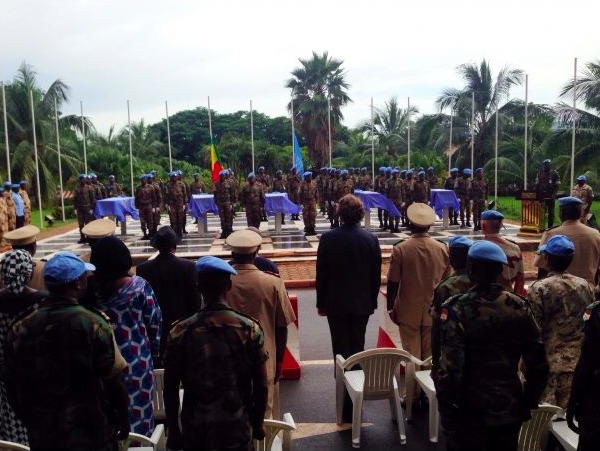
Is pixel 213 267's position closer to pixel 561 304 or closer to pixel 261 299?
pixel 261 299

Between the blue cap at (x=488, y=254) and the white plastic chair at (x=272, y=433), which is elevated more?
the blue cap at (x=488, y=254)

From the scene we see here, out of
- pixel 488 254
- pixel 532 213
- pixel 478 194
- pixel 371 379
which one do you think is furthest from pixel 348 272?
pixel 478 194

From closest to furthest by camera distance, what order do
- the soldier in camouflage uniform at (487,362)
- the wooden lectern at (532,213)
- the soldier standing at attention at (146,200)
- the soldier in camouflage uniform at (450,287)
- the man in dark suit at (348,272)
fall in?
1. the soldier in camouflage uniform at (487,362)
2. the soldier in camouflage uniform at (450,287)
3. the man in dark suit at (348,272)
4. the wooden lectern at (532,213)
5. the soldier standing at attention at (146,200)

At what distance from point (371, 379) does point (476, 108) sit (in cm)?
3062

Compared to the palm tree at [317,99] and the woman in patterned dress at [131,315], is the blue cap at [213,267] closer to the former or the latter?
the woman in patterned dress at [131,315]

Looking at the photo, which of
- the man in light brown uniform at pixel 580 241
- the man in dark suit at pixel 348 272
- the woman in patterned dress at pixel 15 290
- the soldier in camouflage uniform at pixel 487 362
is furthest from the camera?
the man in light brown uniform at pixel 580 241

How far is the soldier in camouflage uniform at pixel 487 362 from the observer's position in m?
2.59

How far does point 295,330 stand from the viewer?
5.81m

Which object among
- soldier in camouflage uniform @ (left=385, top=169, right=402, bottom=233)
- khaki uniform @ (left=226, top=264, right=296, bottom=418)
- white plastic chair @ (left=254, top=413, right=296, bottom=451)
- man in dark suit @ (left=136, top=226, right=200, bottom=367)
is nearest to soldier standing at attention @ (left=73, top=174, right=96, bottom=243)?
soldier in camouflage uniform @ (left=385, top=169, right=402, bottom=233)

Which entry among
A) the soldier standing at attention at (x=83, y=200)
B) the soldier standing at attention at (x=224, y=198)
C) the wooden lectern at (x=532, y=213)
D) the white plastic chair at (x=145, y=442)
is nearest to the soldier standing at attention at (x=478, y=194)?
the wooden lectern at (x=532, y=213)

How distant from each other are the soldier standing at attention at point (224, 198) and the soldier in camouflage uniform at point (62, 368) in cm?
1224

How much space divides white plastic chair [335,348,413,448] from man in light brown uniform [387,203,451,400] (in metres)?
0.46

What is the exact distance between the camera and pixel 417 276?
4547 mm

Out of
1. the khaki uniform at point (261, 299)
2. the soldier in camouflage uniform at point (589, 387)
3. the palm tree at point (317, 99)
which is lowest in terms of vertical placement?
the soldier in camouflage uniform at point (589, 387)
